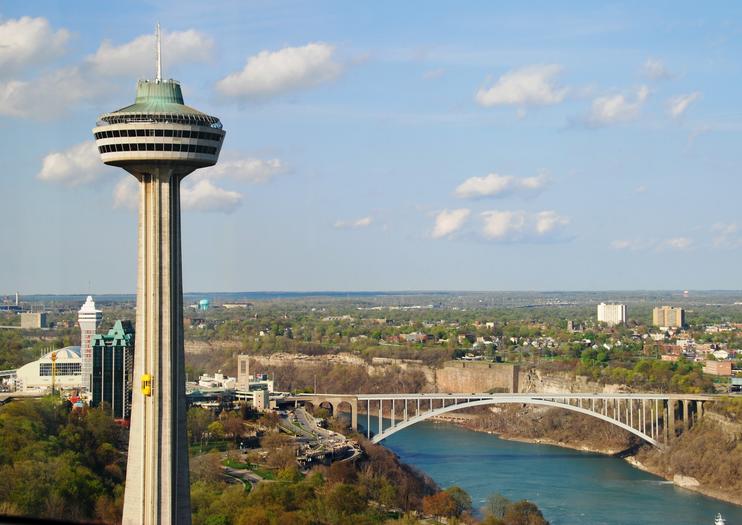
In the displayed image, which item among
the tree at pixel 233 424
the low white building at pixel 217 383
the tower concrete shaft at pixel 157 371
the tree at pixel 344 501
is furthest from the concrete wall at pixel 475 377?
the tower concrete shaft at pixel 157 371

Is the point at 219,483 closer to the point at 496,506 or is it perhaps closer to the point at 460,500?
the point at 460,500

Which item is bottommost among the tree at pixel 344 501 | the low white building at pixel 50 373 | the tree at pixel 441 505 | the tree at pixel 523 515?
the tree at pixel 523 515

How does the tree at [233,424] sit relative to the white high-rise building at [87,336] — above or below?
below

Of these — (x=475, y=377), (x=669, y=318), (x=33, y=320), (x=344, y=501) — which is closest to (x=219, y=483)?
(x=344, y=501)

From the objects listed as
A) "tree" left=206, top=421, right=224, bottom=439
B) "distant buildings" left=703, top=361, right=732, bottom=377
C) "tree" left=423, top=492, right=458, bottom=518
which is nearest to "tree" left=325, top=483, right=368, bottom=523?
"tree" left=423, top=492, right=458, bottom=518

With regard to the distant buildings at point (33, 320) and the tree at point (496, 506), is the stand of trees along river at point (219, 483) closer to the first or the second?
the tree at point (496, 506)

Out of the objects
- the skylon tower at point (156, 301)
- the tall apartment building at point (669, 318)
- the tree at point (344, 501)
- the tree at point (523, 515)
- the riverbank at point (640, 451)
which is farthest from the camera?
the tall apartment building at point (669, 318)

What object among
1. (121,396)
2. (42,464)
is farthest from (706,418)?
(42,464)
